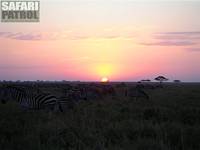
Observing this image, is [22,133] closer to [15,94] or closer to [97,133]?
[97,133]

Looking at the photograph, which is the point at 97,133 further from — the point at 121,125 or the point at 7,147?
the point at 7,147

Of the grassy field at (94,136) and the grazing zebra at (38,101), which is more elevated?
the grazing zebra at (38,101)

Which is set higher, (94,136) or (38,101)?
(38,101)

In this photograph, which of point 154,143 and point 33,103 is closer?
point 154,143

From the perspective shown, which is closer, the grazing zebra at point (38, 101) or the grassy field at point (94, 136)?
the grassy field at point (94, 136)

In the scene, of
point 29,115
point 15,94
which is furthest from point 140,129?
point 15,94

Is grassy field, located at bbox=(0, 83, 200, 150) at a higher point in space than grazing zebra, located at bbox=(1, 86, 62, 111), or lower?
lower

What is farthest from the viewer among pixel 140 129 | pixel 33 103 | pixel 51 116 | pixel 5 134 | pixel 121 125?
pixel 33 103

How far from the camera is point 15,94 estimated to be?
18.4 m

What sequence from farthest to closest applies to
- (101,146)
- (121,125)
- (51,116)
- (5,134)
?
(51,116), (121,125), (5,134), (101,146)

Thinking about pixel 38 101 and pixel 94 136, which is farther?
pixel 38 101

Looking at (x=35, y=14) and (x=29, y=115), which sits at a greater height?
(x=35, y=14)

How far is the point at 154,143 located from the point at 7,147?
333 cm

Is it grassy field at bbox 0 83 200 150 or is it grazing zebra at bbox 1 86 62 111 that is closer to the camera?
grassy field at bbox 0 83 200 150
